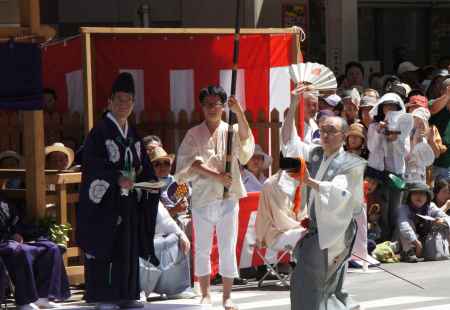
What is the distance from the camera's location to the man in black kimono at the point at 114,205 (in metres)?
10.9

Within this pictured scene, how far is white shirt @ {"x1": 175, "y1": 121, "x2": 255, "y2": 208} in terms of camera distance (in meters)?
11.4

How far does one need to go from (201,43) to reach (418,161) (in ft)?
9.42

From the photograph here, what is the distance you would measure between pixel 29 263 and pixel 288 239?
2261 millimetres

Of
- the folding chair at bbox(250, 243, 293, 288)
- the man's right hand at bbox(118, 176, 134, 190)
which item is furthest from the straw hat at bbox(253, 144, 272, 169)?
the man's right hand at bbox(118, 176, 134, 190)

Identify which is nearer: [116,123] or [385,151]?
[116,123]

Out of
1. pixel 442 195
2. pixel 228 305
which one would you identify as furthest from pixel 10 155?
pixel 442 195

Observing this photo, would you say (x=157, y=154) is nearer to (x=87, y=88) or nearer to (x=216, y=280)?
(x=87, y=88)

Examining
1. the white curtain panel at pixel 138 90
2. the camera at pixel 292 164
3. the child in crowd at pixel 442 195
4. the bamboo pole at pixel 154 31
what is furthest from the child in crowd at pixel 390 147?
the camera at pixel 292 164

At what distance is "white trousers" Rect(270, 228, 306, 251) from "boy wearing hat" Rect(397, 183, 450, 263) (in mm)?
3721

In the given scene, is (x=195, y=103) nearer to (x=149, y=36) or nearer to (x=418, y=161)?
(x=149, y=36)

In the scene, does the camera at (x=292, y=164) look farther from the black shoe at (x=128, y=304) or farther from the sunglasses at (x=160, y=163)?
the sunglasses at (x=160, y=163)

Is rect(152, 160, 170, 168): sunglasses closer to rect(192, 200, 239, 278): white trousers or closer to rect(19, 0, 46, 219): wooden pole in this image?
rect(192, 200, 239, 278): white trousers

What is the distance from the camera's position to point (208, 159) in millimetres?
11492

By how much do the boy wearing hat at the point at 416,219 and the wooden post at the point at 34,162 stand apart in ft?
14.4
